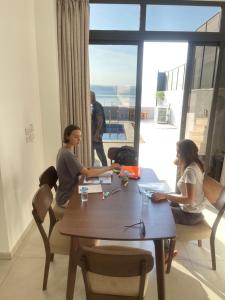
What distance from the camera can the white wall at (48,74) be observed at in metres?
2.53

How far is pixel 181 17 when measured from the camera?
9.23ft

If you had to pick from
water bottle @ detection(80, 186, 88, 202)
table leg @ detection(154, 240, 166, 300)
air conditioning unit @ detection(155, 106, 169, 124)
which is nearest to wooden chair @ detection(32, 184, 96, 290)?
water bottle @ detection(80, 186, 88, 202)

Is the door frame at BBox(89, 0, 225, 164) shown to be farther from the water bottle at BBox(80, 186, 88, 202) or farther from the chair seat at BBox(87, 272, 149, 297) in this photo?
the chair seat at BBox(87, 272, 149, 297)

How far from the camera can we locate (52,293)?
168 cm

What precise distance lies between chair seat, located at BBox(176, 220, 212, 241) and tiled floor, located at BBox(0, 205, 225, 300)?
38cm

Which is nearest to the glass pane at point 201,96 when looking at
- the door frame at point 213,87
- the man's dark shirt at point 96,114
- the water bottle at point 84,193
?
the door frame at point 213,87

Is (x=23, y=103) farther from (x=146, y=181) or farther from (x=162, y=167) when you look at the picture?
(x=162, y=167)

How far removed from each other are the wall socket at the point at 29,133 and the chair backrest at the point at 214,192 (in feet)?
6.20

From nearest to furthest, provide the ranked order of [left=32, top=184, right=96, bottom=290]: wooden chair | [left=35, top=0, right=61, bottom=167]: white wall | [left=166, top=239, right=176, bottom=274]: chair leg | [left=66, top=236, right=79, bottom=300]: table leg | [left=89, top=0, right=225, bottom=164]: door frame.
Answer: [left=66, top=236, right=79, bottom=300]: table leg → [left=32, top=184, right=96, bottom=290]: wooden chair → [left=166, top=239, right=176, bottom=274]: chair leg → [left=35, top=0, right=61, bottom=167]: white wall → [left=89, top=0, right=225, bottom=164]: door frame

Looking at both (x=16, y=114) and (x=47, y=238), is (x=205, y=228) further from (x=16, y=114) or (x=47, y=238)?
(x=16, y=114)

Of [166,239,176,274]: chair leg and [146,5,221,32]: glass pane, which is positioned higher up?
[146,5,221,32]: glass pane

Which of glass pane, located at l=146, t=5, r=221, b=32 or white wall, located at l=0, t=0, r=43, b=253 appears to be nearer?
white wall, located at l=0, t=0, r=43, b=253

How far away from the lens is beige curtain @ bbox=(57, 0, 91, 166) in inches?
102

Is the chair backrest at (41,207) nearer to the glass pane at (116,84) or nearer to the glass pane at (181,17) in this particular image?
the glass pane at (116,84)
